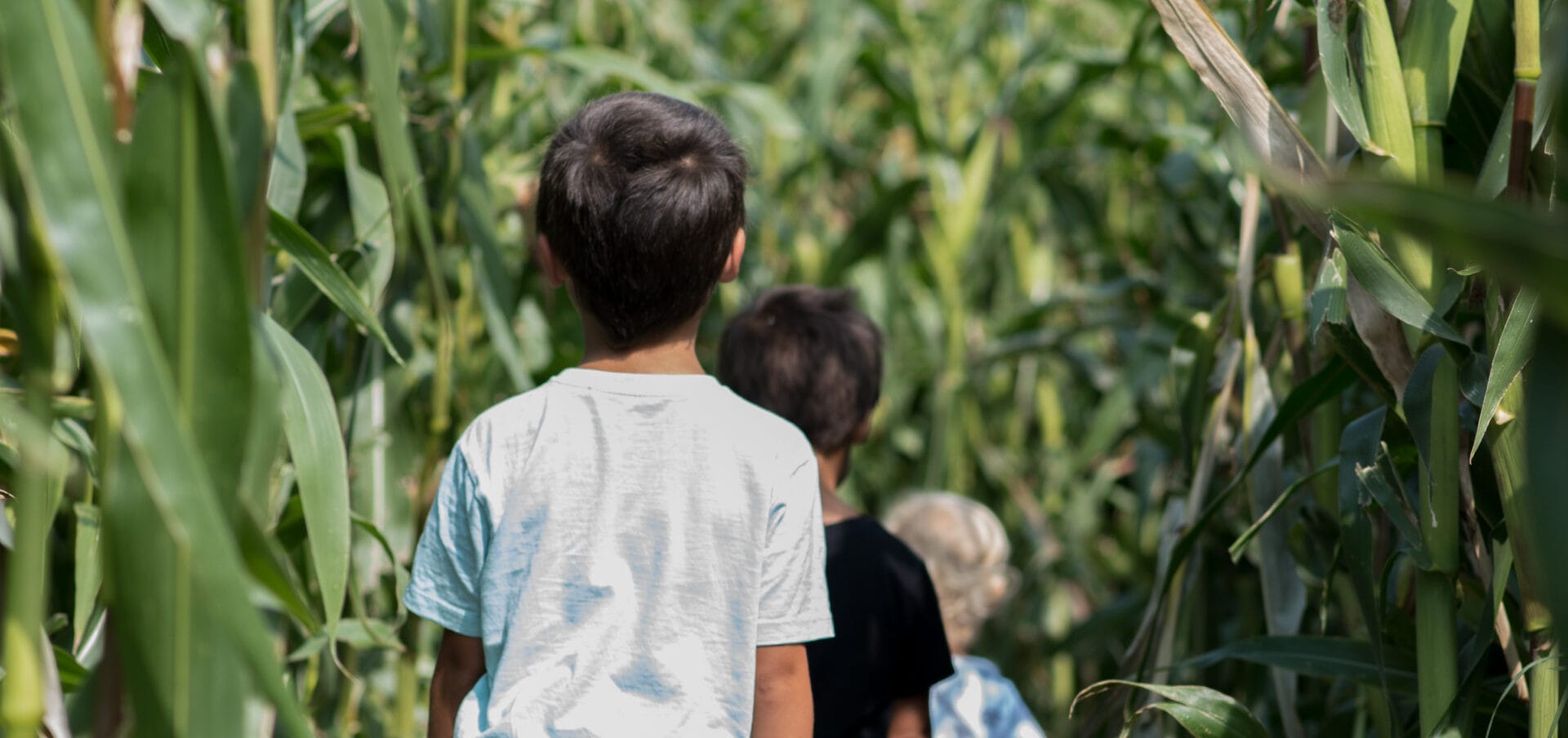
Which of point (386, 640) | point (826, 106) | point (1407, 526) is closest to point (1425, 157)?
point (1407, 526)

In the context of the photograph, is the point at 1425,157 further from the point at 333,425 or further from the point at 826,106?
the point at 826,106

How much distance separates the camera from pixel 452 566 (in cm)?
83

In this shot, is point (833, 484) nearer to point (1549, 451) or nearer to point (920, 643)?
point (920, 643)

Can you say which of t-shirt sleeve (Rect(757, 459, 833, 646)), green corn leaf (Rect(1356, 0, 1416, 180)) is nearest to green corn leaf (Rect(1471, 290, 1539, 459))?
green corn leaf (Rect(1356, 0, 1416, 180))

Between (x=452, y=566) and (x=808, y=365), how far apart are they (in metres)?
0.50

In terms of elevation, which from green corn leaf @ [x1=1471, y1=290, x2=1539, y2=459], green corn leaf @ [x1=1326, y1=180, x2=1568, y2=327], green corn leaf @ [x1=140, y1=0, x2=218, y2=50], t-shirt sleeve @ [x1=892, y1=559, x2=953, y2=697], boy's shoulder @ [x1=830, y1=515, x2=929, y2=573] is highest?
green corn leaf @ [x1=140, y1=0, x2=218, y2=50]

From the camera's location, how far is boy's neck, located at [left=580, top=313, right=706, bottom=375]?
0.83 m

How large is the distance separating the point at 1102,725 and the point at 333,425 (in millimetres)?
750

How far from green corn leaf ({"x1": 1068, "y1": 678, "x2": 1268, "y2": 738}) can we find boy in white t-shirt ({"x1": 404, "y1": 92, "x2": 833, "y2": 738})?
262 millimetres

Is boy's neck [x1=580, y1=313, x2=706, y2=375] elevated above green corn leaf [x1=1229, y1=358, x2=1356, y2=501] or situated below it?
above

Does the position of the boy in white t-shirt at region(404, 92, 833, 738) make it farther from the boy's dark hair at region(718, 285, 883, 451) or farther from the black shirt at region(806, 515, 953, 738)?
the boy's dark hair at region(718, 285, 883, 451)

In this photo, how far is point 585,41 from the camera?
1.70m

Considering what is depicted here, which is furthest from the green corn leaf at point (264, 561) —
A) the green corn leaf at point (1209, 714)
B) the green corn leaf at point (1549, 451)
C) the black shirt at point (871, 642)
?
the black shirt at point (871, 642)

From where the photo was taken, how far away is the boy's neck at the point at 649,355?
833 millimetres
